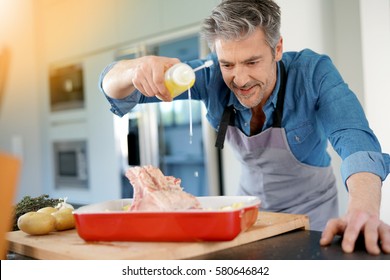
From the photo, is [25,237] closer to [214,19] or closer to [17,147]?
[214,19]

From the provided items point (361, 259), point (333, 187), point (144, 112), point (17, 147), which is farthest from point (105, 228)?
point (144, 112)

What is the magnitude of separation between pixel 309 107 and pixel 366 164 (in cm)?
39

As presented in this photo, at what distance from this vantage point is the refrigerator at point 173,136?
279 centimetres

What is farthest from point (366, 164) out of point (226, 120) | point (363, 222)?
point (226, 120)

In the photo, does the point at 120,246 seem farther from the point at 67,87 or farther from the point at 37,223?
the point at 67,87

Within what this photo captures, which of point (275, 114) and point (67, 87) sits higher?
point (67, 87)

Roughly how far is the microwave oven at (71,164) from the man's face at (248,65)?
204 centimetres

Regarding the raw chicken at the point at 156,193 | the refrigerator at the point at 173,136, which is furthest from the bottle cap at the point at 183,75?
the refrigerator at the point at 173,136

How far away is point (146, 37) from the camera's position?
294cm

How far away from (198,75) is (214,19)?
0.26 meters

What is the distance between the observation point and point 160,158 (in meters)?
3.00

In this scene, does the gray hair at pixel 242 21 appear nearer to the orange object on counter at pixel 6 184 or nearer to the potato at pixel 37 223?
the potato at pixel 37 223

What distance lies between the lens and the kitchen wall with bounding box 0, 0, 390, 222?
2.42 m

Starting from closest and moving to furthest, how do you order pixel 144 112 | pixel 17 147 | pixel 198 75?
pixel 198 75
pixel 17 147
pixel 144 112
